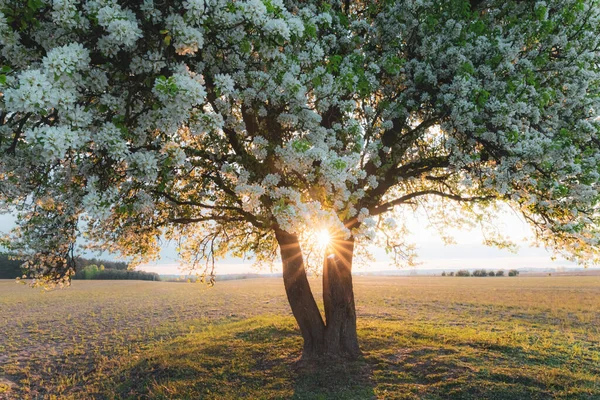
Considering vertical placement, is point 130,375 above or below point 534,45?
below

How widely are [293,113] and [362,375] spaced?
9975mm

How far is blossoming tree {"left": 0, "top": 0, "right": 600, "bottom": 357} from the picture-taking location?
664 cm

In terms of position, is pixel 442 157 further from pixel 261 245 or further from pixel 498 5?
pixel 261 245

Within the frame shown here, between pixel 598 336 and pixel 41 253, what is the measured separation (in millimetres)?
28060

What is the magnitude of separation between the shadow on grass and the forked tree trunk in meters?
0.77

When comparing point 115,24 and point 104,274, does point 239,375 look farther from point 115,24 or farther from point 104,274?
point 104,274

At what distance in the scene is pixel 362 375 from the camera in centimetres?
1392

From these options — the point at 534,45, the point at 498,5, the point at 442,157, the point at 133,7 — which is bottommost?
the point at 442,157

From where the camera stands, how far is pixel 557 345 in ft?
62.9

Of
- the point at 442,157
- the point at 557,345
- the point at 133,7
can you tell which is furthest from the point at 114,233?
the point at 557,345

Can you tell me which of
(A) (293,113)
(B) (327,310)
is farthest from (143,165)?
(B) (327,310)

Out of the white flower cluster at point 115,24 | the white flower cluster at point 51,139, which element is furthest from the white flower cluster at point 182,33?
the white flower cluster at point 51,139

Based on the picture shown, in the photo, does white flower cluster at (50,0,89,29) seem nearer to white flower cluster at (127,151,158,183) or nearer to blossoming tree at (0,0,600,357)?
blossoming tree at (0,0,600,357)

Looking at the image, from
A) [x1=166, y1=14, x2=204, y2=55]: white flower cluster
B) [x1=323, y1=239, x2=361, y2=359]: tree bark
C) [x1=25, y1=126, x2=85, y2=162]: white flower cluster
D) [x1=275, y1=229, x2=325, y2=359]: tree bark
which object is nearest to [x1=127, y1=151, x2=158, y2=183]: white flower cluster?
[x1=25, y1=126, x2=85, y2=162]: white flower cluster
